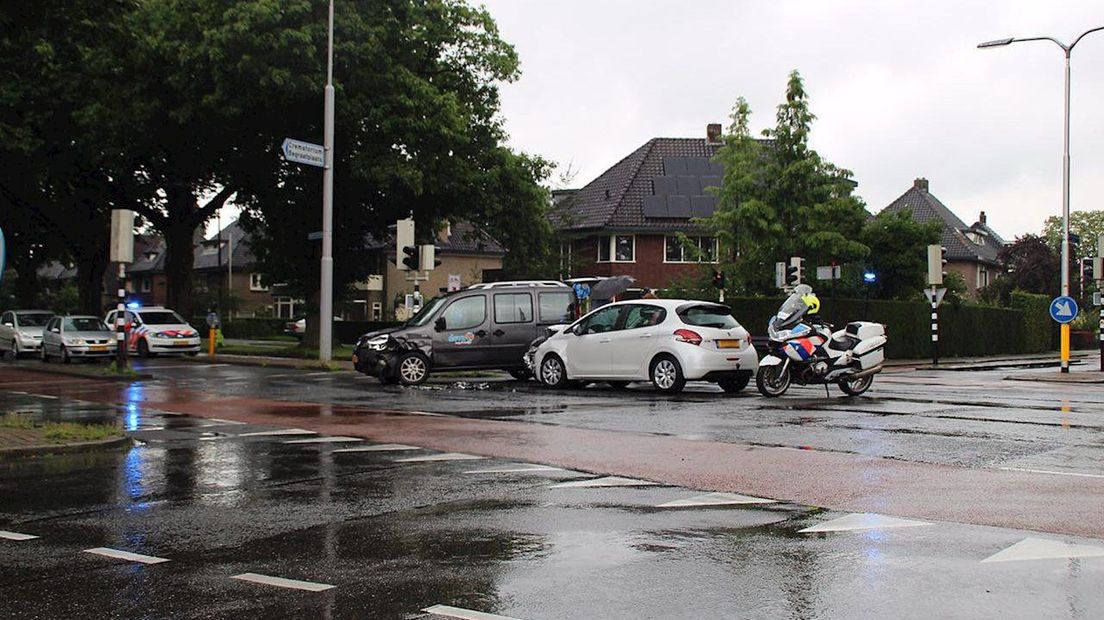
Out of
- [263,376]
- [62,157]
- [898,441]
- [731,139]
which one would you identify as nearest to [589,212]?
[731,139]

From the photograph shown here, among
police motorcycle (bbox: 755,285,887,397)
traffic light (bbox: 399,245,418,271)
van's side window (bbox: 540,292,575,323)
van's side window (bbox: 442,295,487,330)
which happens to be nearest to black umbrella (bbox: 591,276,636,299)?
traffic light (bbox: 399,245,418,271)

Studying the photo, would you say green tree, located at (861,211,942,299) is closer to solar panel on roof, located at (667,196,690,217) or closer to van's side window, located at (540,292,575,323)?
solar panel on roof, located at (667,196,690,217)

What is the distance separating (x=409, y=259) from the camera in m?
27.2

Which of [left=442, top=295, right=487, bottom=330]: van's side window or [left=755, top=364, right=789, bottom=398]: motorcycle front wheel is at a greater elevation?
[left=442, top=295, right=487, bottom=330]: van's side window

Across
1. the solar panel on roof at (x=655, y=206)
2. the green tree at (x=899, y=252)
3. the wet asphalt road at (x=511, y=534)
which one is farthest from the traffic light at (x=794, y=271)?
the solar panel on roof at (x=655, y=206)

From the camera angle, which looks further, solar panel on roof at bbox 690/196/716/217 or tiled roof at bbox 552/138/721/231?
solar panel on roof at bbox 690/196/716/217

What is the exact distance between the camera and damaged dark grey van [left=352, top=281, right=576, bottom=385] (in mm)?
21188

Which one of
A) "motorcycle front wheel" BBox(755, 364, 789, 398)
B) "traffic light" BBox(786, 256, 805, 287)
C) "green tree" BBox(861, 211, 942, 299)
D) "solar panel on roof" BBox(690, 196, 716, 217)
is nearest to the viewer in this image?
"motorcycle front wheel" BBox(755, 364, 789, 398)

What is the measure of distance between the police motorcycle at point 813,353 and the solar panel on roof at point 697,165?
47454 mm

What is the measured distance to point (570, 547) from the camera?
6.34 meters

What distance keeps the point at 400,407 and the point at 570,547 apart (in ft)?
32.8

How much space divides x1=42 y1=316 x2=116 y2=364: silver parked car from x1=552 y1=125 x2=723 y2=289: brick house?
29.5m

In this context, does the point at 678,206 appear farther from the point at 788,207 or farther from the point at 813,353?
the point at 813,353

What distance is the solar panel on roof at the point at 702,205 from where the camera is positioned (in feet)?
205
